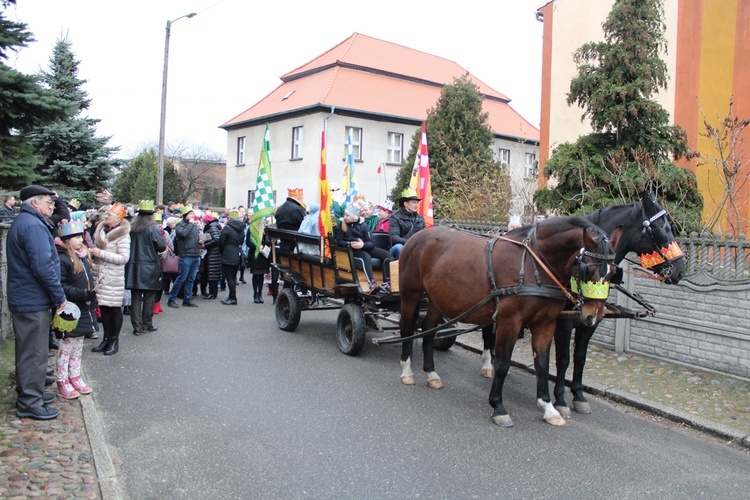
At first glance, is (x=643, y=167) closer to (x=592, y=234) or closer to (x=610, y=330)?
(x=610, y=330)

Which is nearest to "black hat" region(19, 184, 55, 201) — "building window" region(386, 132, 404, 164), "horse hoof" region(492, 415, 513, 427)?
"horse hoof" region(492, 415, 513, 427)

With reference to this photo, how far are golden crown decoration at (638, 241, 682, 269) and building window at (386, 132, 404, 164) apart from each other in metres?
25.8

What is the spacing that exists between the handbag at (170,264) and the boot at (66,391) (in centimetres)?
597

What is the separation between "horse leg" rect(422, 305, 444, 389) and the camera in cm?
672

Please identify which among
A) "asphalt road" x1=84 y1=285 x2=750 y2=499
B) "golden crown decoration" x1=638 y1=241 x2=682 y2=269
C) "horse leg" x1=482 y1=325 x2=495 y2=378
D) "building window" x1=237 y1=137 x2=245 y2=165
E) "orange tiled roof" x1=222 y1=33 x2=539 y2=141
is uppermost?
"orange tiled roof" x1=222 y1=33 x2=539 y2=141

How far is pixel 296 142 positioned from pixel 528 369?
2457cm

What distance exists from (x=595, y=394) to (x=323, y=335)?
4219 millimetres

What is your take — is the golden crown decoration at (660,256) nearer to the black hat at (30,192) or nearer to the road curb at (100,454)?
the road curb at (100,454)

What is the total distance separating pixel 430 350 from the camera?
6832 millimetres

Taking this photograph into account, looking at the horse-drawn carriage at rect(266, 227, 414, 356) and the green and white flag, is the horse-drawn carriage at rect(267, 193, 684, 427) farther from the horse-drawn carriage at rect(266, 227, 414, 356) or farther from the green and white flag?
the green and white flag

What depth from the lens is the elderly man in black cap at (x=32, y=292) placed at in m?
5.09

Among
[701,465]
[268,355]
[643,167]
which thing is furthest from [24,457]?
[643,167]

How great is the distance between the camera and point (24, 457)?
4.35m

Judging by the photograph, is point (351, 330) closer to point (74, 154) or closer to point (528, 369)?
point (528, 369)
